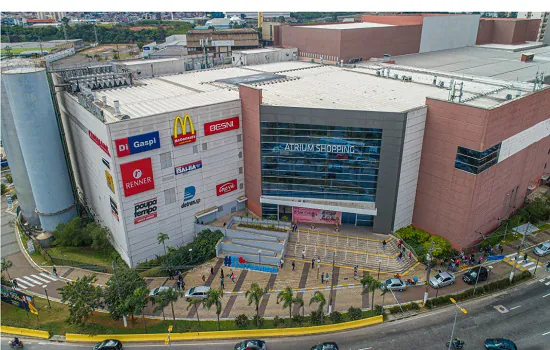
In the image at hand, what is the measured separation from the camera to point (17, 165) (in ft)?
190

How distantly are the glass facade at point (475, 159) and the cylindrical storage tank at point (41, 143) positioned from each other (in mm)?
53281

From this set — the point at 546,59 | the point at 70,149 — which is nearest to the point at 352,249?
the point at 70,149

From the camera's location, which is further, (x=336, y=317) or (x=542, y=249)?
(x=542, y=249)

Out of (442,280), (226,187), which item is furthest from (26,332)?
(442,280)

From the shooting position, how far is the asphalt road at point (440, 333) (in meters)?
37.5

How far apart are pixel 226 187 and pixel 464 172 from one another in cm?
3118

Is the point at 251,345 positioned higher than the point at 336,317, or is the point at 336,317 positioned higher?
the point at 251,345

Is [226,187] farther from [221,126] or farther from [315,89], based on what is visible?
[315,89]

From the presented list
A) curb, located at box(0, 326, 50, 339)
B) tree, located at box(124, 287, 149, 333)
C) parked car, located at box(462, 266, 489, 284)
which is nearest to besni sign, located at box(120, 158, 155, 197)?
tree, located at box(124, 287, 149, 333)

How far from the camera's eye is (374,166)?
5059 cm

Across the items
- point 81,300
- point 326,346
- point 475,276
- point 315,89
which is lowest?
point 475,276

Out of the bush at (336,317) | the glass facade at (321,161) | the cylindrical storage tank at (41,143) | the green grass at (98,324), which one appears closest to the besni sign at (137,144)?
the glass facade at (321,161)

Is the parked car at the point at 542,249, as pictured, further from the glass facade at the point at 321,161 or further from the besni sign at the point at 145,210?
the besni sign at the point at 145,210

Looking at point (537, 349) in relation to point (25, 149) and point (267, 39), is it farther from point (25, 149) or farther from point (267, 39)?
point (267, 39)
